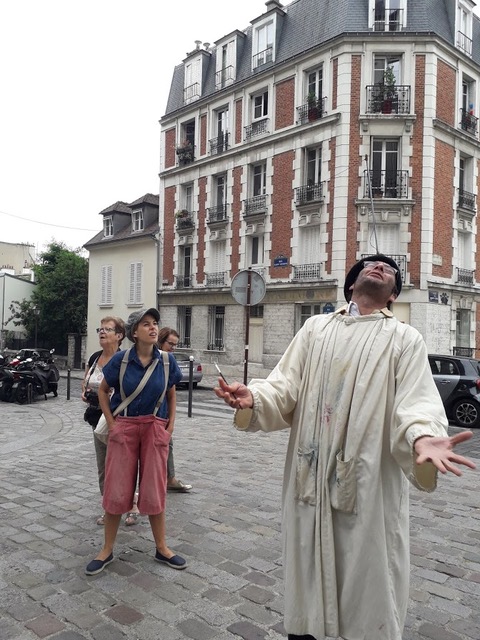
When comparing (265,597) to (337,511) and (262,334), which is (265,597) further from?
(262,334)

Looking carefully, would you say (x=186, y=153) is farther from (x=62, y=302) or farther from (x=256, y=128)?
(x=62, y=302)

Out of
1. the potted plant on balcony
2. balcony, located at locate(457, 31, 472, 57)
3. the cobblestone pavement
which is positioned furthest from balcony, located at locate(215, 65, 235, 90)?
the cobblestone pavement

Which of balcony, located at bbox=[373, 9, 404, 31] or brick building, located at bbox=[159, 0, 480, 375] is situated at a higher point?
balcony, located at bbox=[373, 9, 404, 31]

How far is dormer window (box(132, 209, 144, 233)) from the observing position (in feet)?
102

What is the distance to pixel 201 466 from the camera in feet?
23.1

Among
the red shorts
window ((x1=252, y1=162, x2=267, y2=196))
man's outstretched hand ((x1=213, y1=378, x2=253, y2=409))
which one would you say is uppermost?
window ((x1=252, y1=162, x2=267, y2=196))

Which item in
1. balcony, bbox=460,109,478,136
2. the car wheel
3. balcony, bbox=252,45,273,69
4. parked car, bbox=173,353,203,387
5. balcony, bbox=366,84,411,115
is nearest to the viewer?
the car wheel

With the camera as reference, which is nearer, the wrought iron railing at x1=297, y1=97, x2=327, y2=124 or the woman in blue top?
the woman in blue top

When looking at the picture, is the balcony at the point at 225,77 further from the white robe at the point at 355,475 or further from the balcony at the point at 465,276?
the white robe at the point at 355,475

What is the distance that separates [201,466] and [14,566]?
11.3 ft

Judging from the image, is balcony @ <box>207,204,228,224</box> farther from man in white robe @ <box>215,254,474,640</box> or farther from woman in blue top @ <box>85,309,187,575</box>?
man in white robe @ <box>215,254,474,640</box>

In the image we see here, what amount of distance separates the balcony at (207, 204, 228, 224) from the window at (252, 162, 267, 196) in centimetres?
179

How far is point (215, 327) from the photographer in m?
26.1

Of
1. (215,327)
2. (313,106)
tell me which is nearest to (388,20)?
(313,106)
